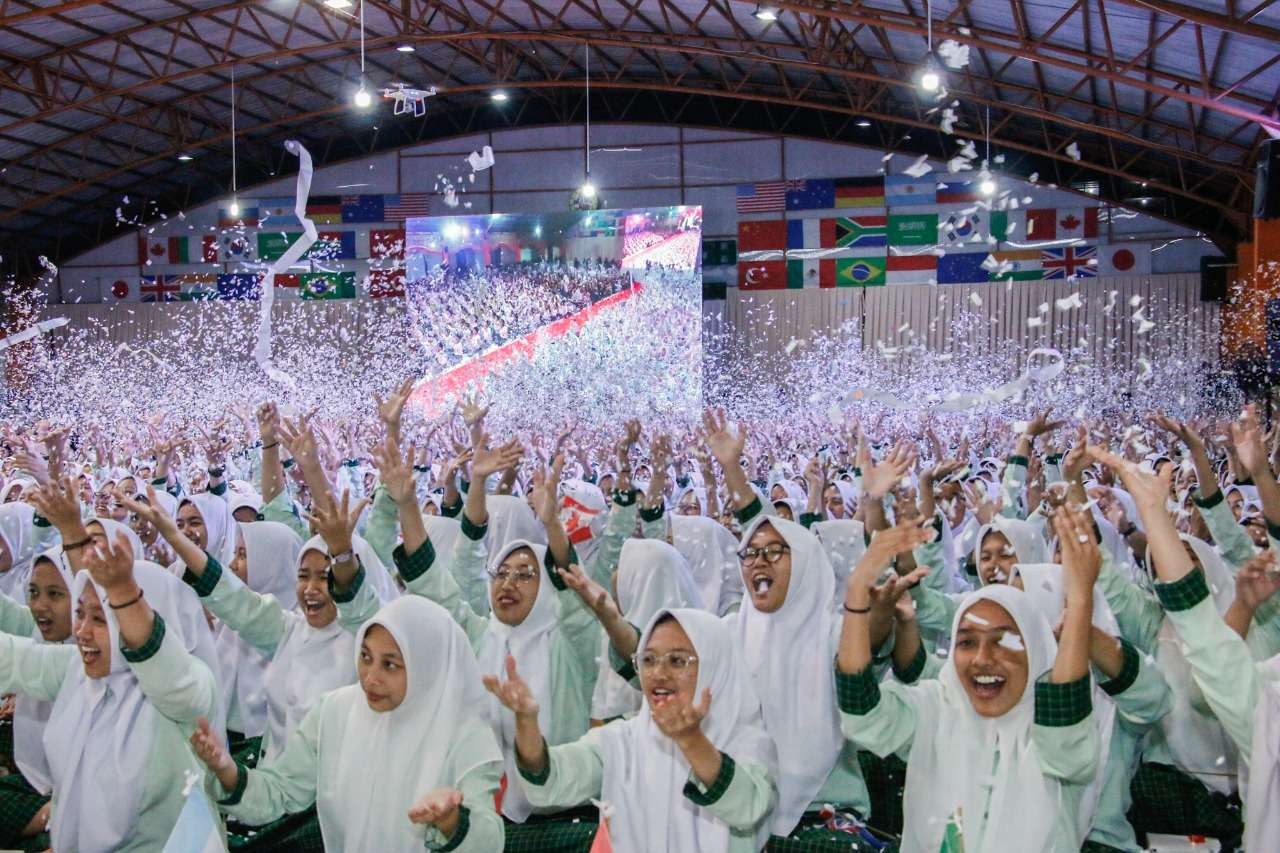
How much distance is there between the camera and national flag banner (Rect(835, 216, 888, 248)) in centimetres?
1852

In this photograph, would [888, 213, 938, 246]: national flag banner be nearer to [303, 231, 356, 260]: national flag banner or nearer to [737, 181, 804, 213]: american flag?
[737, 181, 804, 213]: american flag

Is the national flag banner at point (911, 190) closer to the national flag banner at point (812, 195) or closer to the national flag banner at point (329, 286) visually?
the national flag banner at point (812, 195)

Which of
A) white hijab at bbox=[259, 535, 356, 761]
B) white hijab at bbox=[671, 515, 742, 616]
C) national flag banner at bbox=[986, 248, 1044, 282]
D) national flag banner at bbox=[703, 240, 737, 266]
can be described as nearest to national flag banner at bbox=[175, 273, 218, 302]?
national flag banner at bbox=[703, 240, 737, 266]

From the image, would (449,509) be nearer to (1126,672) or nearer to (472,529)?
(472,529)

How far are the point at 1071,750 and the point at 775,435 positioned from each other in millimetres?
11174

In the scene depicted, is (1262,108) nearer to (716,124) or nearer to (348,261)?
(716,124)

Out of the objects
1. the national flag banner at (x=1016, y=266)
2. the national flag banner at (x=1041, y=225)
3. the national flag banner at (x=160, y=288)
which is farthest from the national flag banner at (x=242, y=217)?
the national flag banner at (x=1041, y=225)

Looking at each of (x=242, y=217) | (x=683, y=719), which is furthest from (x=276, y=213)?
(x=683, y=719)

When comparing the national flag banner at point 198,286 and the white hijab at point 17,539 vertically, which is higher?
the national flag banner at point 198,286

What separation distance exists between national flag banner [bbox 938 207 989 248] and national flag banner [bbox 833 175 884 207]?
960mm

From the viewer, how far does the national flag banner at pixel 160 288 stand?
20.7 m

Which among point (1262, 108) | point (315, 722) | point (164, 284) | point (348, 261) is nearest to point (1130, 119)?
point (1262, 108)

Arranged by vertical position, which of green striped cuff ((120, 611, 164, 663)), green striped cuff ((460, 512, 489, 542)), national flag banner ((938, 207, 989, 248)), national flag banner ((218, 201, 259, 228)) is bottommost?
green striped cuff ((120, 611, 164, 663))

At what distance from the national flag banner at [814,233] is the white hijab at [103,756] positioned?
16847 millimetres
